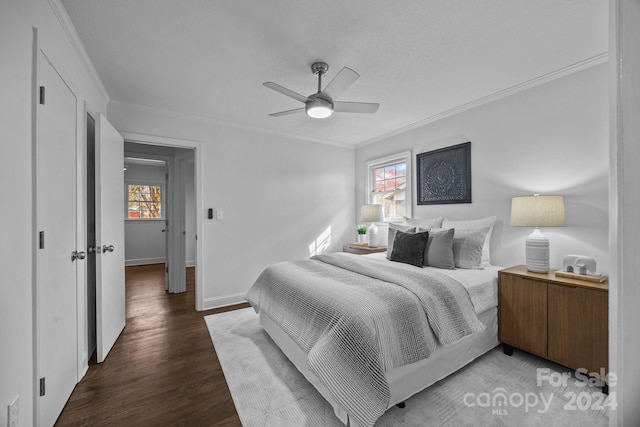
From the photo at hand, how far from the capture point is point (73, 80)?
1.93 metres

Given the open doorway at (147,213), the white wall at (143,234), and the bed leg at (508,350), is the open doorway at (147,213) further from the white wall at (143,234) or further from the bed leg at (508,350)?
the bed leg at (508,350)

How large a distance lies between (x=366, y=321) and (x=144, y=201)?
7.17 metres

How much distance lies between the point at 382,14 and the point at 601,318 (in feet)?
8.26

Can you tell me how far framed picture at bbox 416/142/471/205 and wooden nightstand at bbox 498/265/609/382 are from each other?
1.19 meters

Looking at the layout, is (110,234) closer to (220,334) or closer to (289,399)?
(220,334)

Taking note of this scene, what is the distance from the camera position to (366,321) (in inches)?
59.1

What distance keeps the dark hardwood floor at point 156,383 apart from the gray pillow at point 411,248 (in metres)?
1.94

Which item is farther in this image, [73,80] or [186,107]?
[186,107]

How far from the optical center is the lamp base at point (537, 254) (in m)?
2.23

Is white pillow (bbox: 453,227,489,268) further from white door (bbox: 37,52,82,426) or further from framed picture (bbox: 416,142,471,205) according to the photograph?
white door (bbox: 37,52,82,426)

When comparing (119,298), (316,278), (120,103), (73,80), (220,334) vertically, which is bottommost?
(220,334)

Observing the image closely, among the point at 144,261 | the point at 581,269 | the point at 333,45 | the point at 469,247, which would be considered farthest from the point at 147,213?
the point at 581,269

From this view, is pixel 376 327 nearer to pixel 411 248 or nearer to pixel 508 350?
pixel 411 248

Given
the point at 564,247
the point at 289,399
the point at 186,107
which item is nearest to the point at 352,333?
the point at 289,399
